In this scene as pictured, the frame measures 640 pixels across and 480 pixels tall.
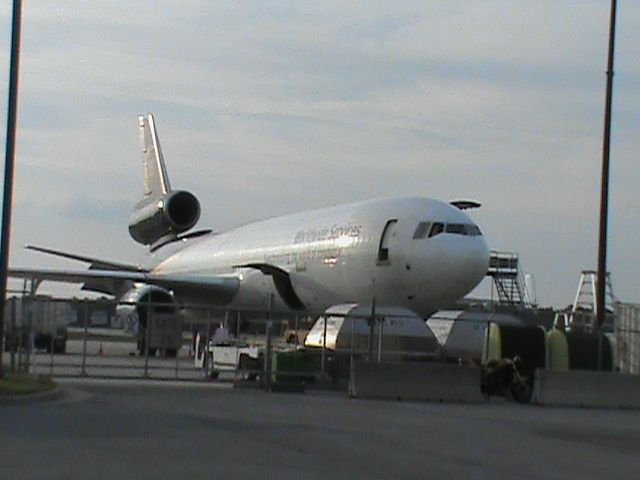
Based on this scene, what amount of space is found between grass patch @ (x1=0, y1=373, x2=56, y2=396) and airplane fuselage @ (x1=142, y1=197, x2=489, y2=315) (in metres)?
12.7

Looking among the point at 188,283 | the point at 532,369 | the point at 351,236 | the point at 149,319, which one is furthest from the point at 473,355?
the point at 188,283

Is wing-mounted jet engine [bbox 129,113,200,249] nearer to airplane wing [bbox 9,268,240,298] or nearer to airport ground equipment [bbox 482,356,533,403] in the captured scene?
airplane wing [bbox 9,268,240,298]

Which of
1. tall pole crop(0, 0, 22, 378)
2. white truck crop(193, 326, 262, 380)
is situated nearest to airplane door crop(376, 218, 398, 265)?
white truck crop(193, 326, 262, 380)

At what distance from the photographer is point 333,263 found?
3647 centimetres

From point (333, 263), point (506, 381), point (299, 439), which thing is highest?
point (333, 263)

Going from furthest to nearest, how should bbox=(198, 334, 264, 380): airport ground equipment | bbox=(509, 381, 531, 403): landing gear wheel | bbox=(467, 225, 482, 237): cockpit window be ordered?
bbox=(467, 225, 482, 237): cockpit window < bbox=(198, 334, 264, 380): airport ground equipment < bbox=(509, 381, 531, 403): landing gear wheel

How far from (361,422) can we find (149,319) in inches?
351

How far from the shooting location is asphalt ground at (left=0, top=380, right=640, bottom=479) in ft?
38.0

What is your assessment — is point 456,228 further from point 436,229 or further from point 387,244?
point 387,244

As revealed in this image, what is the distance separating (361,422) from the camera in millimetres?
17141

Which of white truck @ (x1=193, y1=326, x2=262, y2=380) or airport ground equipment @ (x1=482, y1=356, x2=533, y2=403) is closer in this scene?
airport ground equipment @ (x1=482, y1=356, x2=533, y2=403)

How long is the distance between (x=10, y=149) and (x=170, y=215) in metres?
35.9

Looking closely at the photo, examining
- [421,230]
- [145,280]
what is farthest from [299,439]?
[145,280]

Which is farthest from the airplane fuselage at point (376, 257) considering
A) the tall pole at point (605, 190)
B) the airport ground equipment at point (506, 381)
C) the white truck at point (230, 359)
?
the airport ground equipment at point (506, 381)
